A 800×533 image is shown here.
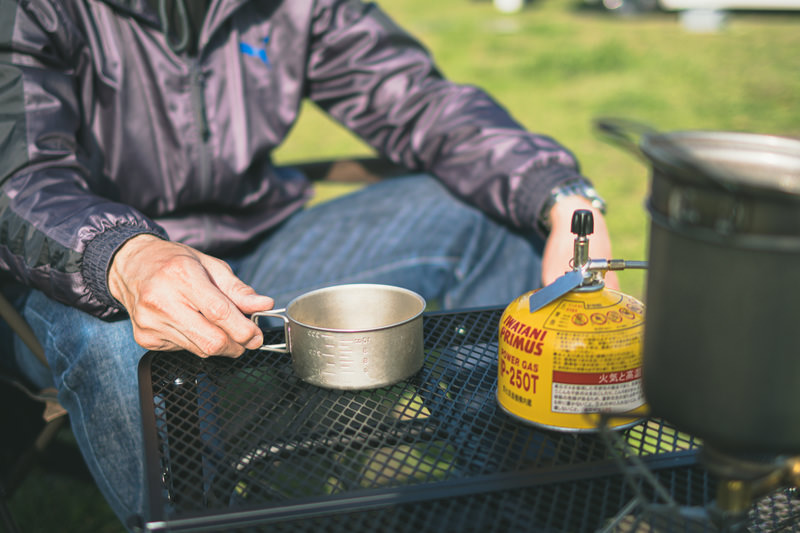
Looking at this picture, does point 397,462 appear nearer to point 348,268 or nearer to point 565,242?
point 565,242

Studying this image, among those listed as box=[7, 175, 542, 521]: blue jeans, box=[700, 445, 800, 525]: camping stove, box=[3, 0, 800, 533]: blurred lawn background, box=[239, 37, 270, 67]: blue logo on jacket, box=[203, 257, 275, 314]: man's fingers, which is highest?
box=[239, 37, 270, 67]: blue logo on jacket

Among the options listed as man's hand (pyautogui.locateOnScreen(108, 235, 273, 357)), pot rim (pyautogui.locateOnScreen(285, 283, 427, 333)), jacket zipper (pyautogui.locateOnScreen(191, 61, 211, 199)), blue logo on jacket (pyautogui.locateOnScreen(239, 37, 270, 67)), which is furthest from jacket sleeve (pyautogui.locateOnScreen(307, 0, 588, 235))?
man's hand (pyautogui.locateOnScreen(108, 235, 273, 357))

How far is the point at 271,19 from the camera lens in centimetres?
178

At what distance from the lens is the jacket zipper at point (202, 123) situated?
5.32ft

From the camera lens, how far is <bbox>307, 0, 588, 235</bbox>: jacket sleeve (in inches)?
64.4

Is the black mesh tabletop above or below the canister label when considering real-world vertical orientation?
below

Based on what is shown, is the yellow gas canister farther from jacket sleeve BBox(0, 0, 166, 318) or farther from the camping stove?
jacket sleeve BBox(0, 0, 166, 318)

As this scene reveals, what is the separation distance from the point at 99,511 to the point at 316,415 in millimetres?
1223

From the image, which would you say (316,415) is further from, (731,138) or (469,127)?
(469,127)

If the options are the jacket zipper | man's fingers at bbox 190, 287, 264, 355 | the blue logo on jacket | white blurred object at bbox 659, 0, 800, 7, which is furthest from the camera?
white blurred object at bbox 659, 0, 800, 7

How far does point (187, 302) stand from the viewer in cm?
99

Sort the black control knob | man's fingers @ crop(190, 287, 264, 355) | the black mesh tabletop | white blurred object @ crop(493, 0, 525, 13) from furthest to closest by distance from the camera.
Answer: white blurred object @ crop(493, 0, 525, 13)
man's fingers @ crop(190, 287, 264, 355)
the black control knob
the black mesh tabletop

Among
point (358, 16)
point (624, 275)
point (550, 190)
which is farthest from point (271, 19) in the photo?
point (624, 275)

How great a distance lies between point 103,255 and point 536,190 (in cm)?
85
